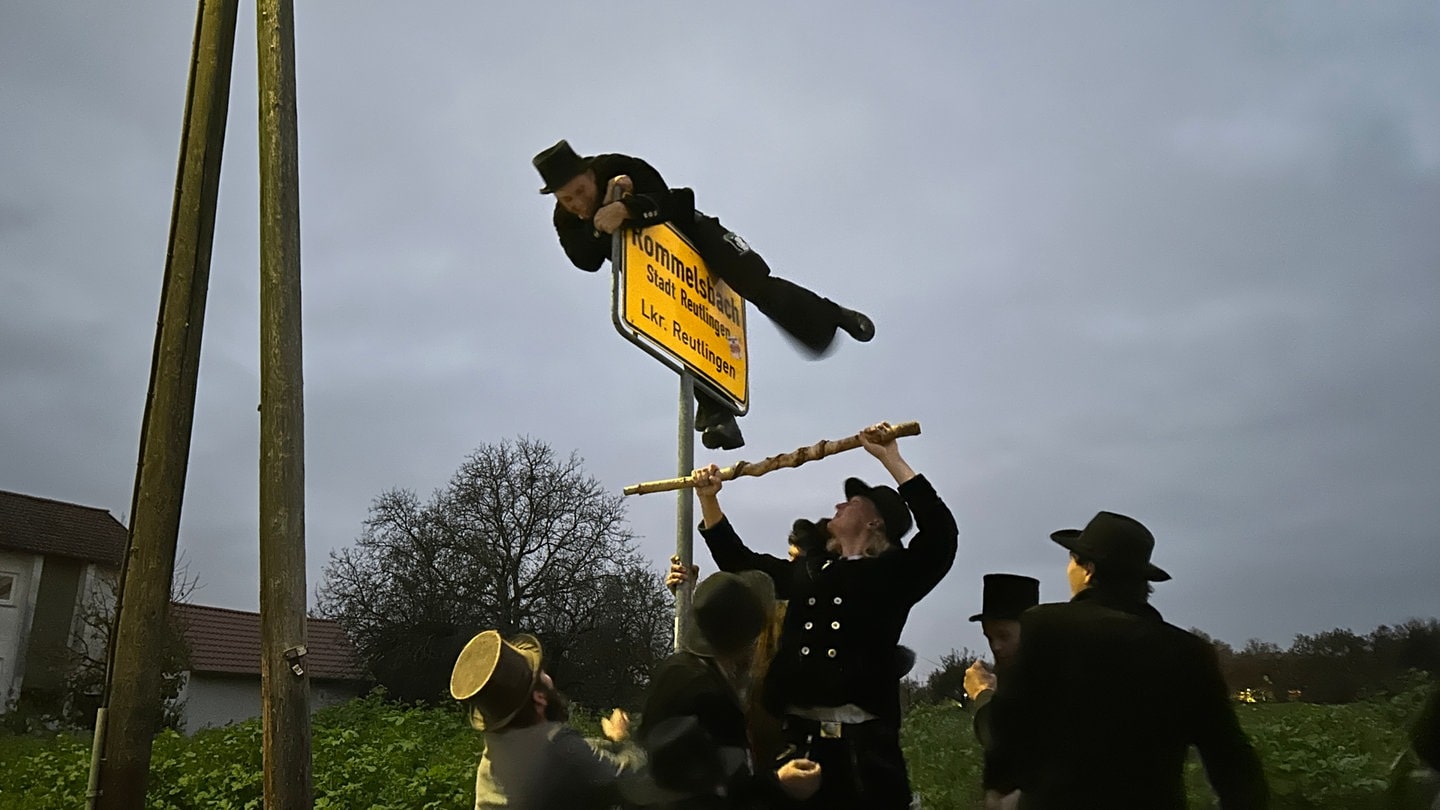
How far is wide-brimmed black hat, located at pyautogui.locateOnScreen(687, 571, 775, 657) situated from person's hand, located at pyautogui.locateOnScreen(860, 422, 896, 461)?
1.68ft

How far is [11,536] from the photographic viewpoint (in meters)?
27.9

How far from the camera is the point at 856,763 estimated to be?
8.23 feet

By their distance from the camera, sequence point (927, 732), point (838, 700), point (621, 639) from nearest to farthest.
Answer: point (838, 700)
point (927, 732)
point (621, 639)

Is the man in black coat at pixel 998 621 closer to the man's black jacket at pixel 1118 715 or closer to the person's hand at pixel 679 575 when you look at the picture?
the man's black jacket at pixel 1118 715

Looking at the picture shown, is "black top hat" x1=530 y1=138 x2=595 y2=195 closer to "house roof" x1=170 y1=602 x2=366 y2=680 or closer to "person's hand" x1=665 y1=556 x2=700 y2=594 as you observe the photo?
"person's hand" x1=665 y1=556 x2=700 y2=594

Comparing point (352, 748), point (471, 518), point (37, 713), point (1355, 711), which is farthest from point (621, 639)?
point (37, 713)

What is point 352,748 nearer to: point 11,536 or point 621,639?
point 621,639

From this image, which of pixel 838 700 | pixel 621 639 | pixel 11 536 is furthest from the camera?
pixel 11 536

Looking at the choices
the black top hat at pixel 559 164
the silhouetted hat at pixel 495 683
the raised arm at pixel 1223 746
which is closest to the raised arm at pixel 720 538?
the silhouetted hat at pixel 495 683

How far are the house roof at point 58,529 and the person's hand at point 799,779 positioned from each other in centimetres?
3046

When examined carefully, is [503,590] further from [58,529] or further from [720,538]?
[58,529]

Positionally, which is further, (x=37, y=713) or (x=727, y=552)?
(x=37, y=713)

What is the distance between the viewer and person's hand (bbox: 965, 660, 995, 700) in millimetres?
2311

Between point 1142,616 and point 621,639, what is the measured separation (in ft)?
8.20
